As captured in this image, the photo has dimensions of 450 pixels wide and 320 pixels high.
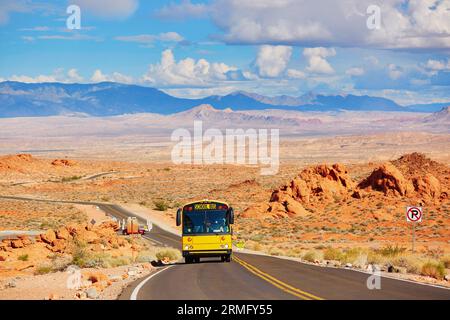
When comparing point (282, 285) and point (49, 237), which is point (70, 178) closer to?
point (49, 237)

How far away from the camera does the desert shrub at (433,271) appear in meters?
23.3

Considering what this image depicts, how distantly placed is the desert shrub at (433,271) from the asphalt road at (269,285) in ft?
7.51

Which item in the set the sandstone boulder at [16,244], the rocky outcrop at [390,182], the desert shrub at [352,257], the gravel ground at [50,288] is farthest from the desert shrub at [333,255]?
the rocky outcrop at [390,182]

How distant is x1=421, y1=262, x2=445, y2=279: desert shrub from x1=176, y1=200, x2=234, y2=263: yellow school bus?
875 cm

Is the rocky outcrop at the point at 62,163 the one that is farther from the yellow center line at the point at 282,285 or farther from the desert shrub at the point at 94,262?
the yellow center line at the point at 282,285

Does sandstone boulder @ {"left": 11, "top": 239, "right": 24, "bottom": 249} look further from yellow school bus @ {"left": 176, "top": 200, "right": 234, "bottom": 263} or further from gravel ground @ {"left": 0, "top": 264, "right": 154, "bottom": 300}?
gravel ground @ {"left": 0, "top": 264, "right": 154, "bottom": 300}

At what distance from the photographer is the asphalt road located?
17.0m

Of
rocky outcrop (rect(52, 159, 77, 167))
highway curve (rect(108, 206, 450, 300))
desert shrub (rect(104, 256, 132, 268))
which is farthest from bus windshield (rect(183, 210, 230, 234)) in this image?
rocky outcrop (rect(52, 159, 77, 167))

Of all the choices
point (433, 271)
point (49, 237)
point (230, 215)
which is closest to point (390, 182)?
point (49, 237)

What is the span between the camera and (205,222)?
29719mm

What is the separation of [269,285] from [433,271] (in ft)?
23.3

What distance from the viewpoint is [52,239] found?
1582 inches

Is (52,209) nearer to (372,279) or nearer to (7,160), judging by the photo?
(372,279)
